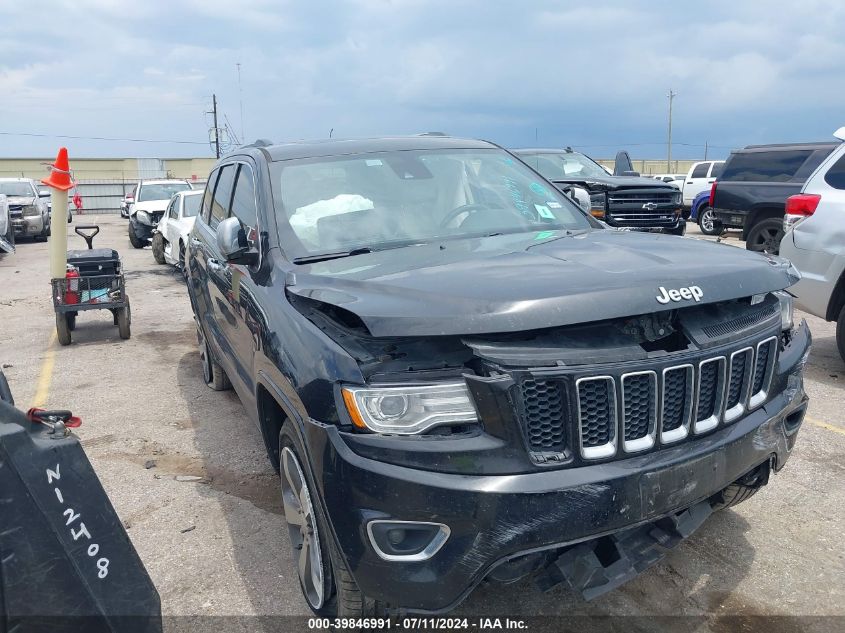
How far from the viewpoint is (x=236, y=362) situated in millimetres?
3961

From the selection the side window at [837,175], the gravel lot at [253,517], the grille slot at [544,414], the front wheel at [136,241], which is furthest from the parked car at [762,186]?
the front wheel at [136,241]

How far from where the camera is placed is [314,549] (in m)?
2.68

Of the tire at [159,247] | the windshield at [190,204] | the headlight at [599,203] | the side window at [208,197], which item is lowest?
the tire at [159,247]

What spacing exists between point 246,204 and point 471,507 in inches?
97.6

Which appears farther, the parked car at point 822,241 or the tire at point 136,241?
the tire at point 136,241

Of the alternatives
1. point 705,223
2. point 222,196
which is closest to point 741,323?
point 222,196

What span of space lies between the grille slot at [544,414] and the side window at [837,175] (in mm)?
4729

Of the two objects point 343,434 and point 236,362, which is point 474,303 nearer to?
point 343,434

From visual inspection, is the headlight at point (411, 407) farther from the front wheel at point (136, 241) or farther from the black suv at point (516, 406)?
the front wheel at point (136, 241)

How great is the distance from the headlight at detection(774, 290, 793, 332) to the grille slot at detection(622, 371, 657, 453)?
3.04 ft

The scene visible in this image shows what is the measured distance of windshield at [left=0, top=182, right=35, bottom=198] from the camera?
2038cm

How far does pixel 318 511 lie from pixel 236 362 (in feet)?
5.57

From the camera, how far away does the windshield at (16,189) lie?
2038 centimetres

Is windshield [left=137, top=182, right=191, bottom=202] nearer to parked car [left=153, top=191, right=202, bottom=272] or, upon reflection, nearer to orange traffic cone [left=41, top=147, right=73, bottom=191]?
parked car [left=153, top=191, right=202, bottom=272]
